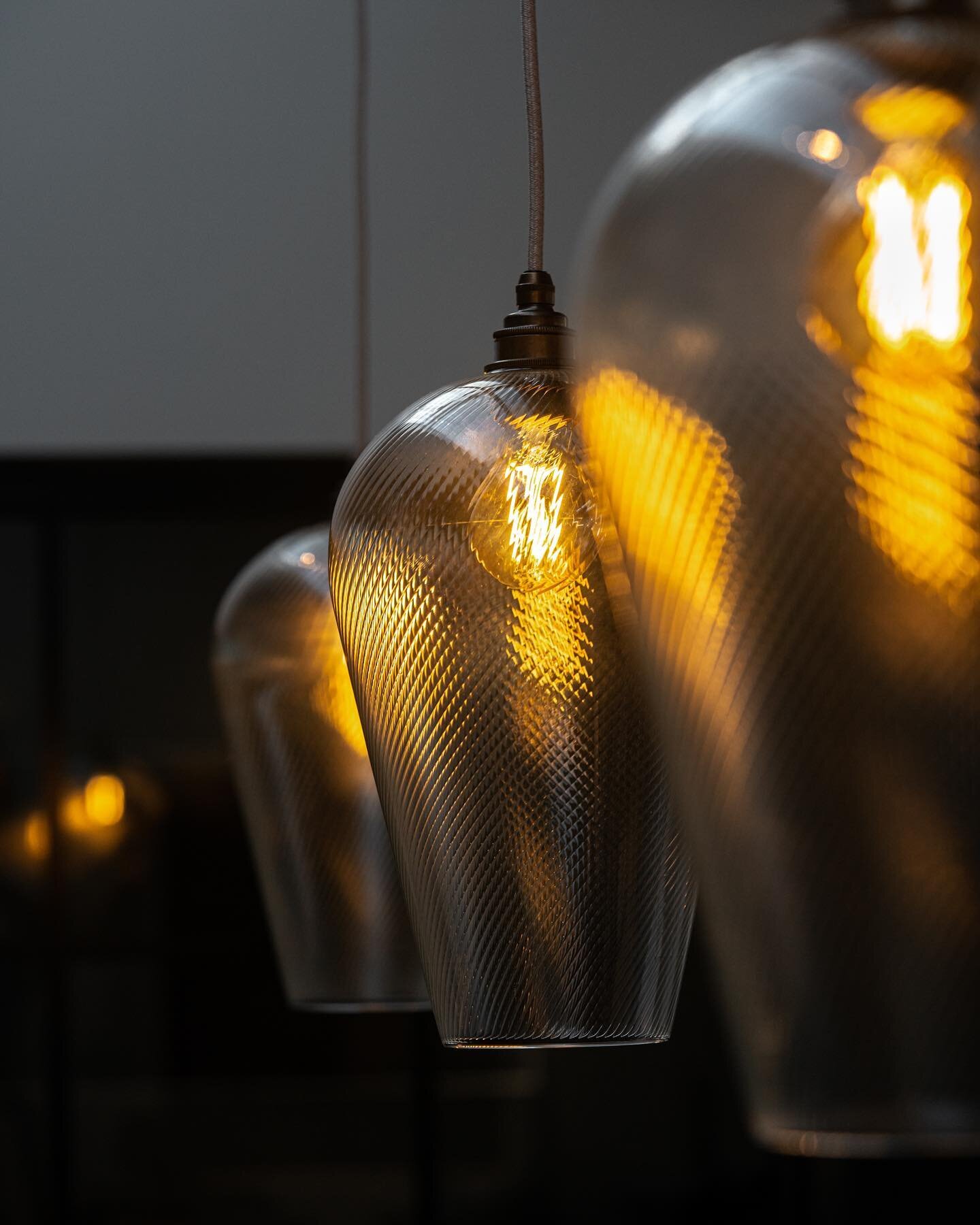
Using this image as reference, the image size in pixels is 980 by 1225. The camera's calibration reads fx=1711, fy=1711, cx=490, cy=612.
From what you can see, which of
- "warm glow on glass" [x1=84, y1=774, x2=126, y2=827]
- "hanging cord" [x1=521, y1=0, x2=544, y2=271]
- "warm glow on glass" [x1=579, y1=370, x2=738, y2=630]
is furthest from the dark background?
"warm glow on glass" [x1=579, y1=370, x2=738, y2=630]

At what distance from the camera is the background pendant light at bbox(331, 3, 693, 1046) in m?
0.44

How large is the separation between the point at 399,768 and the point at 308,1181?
2288 mm

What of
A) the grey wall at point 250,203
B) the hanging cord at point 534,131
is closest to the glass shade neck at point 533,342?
the hanging cord at point 534,131

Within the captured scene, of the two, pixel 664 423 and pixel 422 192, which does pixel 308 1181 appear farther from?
pixel 664 423

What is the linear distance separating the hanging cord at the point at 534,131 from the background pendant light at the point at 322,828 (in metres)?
0.31

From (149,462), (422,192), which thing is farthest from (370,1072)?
(422,192)

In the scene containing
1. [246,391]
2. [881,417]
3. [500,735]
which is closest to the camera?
[881,417]

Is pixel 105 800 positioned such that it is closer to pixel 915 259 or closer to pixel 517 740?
pixel 517 740

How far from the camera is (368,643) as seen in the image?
46 cm

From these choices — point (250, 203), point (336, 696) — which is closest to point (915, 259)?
point (336, 696)

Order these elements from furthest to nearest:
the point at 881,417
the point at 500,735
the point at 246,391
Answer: the point at 246,391, the point at 500,735, the point at 881,417

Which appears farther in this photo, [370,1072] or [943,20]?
[370,1072]

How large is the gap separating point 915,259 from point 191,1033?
98.3 inches

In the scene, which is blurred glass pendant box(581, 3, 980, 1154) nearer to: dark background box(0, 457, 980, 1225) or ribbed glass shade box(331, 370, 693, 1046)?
ribbed glass shade box(331, 370, 693, 1046)
